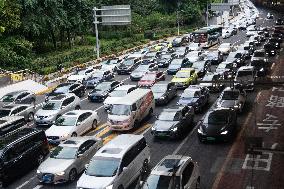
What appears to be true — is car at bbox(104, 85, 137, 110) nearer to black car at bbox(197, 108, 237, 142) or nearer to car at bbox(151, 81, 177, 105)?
car at bbox(151, 81, 177, 105)

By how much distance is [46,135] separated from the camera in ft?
93.7

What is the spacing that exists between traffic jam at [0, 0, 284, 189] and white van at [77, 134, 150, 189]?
0.05 m

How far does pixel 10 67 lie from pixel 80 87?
16.0m

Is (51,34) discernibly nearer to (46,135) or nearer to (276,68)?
(276,68)

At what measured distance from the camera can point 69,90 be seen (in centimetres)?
4109

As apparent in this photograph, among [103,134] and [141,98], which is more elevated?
[141,98]

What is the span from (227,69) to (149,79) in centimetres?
807

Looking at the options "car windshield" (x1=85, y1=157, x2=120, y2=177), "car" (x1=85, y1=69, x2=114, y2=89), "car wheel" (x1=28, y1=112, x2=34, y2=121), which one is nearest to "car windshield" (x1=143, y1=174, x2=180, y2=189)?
"car windshield" (x1=85, y1=157, x2=120, y2=177)

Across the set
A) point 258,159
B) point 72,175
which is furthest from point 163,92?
point 72,175

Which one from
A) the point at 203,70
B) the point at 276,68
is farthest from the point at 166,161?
the point at 276,68

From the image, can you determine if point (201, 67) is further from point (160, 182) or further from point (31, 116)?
point (160, 182)

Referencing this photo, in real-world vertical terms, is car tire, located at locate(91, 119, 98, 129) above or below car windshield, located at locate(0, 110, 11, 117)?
below

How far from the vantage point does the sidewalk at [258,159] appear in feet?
70.0

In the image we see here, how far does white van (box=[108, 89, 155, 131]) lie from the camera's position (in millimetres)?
30266
